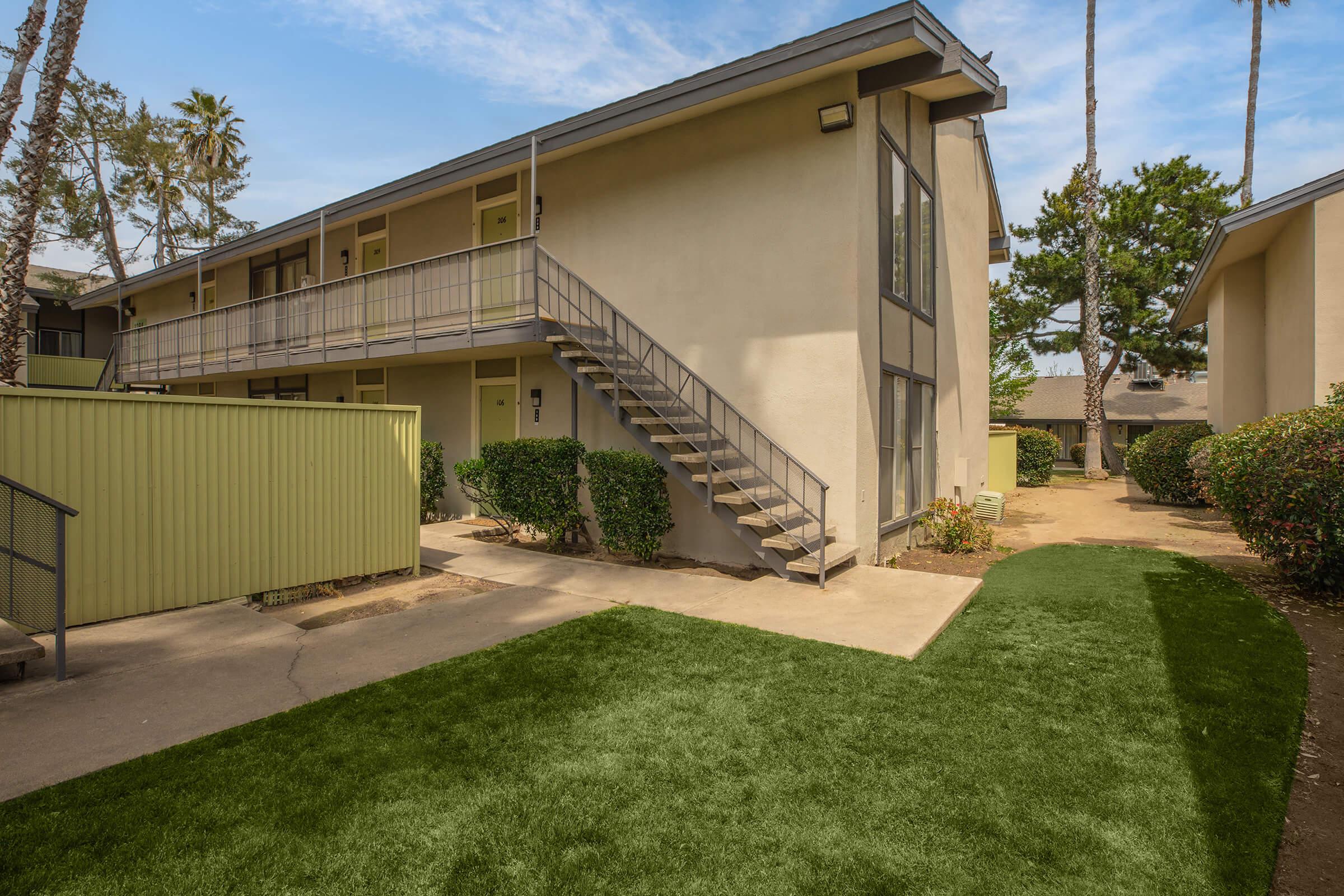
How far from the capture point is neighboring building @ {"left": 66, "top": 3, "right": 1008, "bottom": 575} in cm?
769

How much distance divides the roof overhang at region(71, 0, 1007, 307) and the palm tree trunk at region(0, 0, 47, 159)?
12.9 feet

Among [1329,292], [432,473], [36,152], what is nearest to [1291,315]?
[1329,292]

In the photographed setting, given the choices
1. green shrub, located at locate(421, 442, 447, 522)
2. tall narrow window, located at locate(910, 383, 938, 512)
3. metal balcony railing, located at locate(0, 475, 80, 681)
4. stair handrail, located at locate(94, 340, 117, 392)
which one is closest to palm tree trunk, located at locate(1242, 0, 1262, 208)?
tall narrow window, located at locate(910, 383, 938, 512)

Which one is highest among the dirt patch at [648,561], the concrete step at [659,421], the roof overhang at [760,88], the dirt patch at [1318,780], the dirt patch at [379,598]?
the roof overhang at [760,88]

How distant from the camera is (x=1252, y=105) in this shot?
86.5 feet

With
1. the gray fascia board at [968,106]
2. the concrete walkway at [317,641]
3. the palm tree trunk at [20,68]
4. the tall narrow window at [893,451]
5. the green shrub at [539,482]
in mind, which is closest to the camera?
the concrete walkway at [317,641]

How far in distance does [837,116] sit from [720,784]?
6.99 metres

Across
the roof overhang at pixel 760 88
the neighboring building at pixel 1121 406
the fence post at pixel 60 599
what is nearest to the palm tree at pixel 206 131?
the roof overhang at pixel 760 88

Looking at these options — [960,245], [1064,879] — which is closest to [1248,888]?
[1064,879]

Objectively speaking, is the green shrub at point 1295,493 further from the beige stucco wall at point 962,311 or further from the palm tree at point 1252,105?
the palm tree at point 1252,105

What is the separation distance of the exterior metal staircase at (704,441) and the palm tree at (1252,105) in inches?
1121

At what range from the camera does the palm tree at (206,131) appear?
29.5m

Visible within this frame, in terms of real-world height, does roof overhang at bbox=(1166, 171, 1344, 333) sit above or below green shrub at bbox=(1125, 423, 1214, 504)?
above

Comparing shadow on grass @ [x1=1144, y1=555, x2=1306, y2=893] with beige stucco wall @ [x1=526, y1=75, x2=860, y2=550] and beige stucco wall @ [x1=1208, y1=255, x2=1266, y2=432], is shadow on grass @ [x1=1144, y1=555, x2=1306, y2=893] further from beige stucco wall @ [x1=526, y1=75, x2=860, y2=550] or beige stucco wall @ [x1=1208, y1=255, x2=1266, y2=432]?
→ beige stucco wall @ [x1=1208, y1=255, x2=1266, y2=432]
